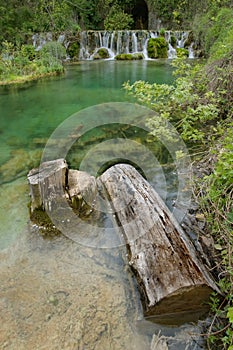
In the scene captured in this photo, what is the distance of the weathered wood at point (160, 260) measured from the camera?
185 centimetres

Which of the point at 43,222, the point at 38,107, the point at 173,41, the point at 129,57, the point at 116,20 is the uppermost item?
the point at 116,20

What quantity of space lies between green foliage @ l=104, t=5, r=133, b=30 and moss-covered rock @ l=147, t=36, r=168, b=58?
182 inches

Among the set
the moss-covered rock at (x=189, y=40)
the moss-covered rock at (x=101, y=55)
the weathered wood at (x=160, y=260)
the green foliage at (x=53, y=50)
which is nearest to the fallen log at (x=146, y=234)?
the weathered wood at (x=160, y=260)

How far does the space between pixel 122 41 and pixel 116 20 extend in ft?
13.4

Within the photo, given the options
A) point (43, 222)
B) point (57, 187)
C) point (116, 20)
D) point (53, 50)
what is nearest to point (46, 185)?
point (57, 187)

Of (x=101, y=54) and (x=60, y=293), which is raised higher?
(x=101, y=54)

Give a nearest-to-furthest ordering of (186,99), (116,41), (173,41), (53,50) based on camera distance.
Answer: (186,99), (53,50), (173,41), (116,41)

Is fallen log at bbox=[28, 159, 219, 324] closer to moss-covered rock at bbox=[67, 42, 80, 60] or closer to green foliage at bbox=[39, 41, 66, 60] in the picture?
green foliage at bbox=[39, 41, 66, 60]

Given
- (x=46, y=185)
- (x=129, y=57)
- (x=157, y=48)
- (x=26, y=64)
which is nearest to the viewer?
(x=46, y=185)

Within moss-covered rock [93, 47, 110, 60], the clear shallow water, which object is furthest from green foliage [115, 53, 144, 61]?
the clear shallow water

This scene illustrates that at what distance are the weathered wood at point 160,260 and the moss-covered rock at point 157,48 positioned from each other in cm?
1420

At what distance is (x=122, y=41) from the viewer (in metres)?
15.6

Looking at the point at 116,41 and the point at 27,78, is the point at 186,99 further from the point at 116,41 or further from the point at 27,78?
the point at 116,41

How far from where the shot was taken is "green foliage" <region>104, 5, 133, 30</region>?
726 inches
